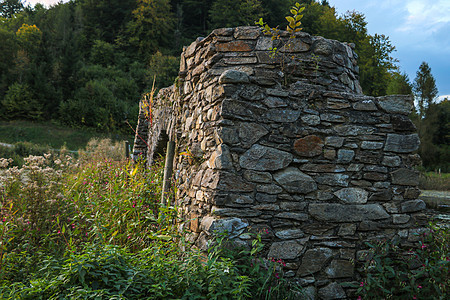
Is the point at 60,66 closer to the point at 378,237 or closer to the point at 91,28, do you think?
the point at 91,28

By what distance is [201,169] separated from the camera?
361 cm

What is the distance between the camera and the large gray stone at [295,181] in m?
3.27

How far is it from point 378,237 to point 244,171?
1620mm

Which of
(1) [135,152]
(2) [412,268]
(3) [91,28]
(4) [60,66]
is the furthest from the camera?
(3) [91,28]

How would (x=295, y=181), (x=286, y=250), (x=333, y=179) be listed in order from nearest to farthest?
(x=286, y=250)
(x=295, y=181)
(x=333, y=179)

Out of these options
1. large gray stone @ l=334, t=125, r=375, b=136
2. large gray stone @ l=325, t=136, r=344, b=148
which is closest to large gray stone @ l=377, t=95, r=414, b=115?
large gray stone @ l=334, t=125, r=375, b=136

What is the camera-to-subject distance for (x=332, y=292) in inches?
129

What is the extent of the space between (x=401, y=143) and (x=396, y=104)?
17.1 inches

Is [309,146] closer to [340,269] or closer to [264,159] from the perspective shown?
[264,159]

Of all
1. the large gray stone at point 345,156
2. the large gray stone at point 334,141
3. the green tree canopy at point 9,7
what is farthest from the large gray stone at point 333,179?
the green tree canopy at point 9,7

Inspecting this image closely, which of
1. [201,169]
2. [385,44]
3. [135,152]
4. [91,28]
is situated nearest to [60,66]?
[91,28]

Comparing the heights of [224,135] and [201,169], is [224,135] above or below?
above

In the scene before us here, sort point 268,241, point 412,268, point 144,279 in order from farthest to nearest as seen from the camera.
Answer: point 412,268 < point 268,241 < point 144,279

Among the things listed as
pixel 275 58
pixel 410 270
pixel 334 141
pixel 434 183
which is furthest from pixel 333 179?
pixel 434 183
